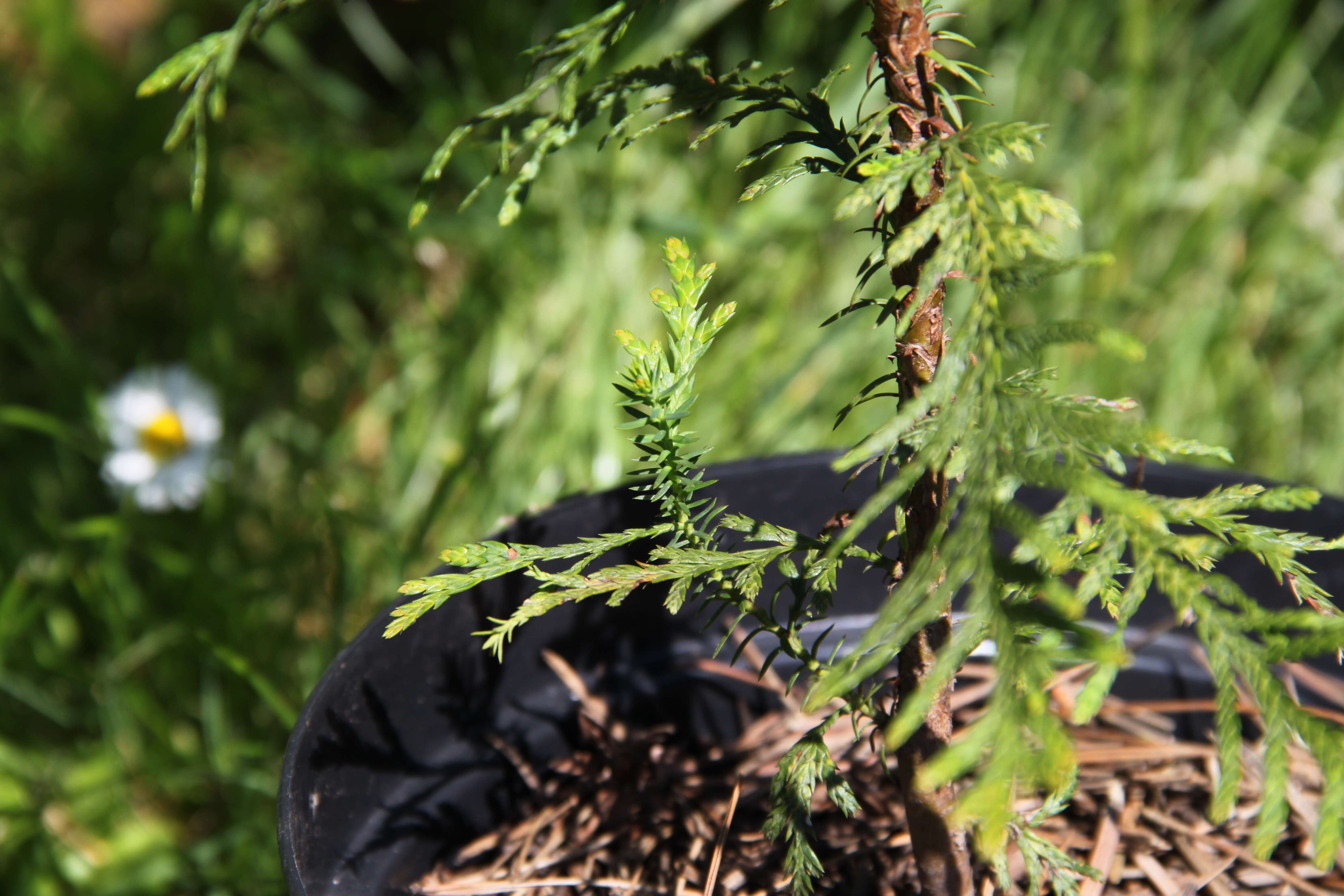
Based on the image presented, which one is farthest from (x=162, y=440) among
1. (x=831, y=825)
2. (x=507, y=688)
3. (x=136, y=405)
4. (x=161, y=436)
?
(x=831, y=825)

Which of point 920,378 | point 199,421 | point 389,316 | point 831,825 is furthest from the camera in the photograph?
point 389,316

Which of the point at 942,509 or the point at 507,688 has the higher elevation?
the point at 942,509

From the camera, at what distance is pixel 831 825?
769mm

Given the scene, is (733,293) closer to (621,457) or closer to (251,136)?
(621,457)

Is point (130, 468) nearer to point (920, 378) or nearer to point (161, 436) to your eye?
point (161, 436)

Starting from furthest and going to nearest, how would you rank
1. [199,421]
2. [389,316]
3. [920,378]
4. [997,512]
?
[389,316], [199,421], [920,378], [997,512]

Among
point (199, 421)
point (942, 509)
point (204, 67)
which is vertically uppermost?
point (204, 67)

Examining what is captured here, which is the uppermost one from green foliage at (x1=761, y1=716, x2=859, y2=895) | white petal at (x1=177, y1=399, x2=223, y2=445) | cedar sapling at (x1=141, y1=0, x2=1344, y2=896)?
cedar sapling at (x1=141, y1=0, x2=1344, y2=896)

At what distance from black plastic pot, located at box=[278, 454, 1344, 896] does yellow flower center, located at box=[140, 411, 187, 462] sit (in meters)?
0.99

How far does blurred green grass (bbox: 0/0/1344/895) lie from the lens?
4.52 feet

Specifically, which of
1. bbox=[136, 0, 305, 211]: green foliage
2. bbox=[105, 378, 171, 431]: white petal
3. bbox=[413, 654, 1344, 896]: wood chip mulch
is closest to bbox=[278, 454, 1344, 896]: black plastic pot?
bbox=[413, 654, 1344, 896]: wood chip mulch

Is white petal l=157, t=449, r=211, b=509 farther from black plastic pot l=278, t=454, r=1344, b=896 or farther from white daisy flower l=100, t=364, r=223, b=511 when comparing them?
black plastic pot l=278, t=454, r=1344, b=896

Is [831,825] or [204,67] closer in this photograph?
[204,67]

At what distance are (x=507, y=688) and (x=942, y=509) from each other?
1.35ft
